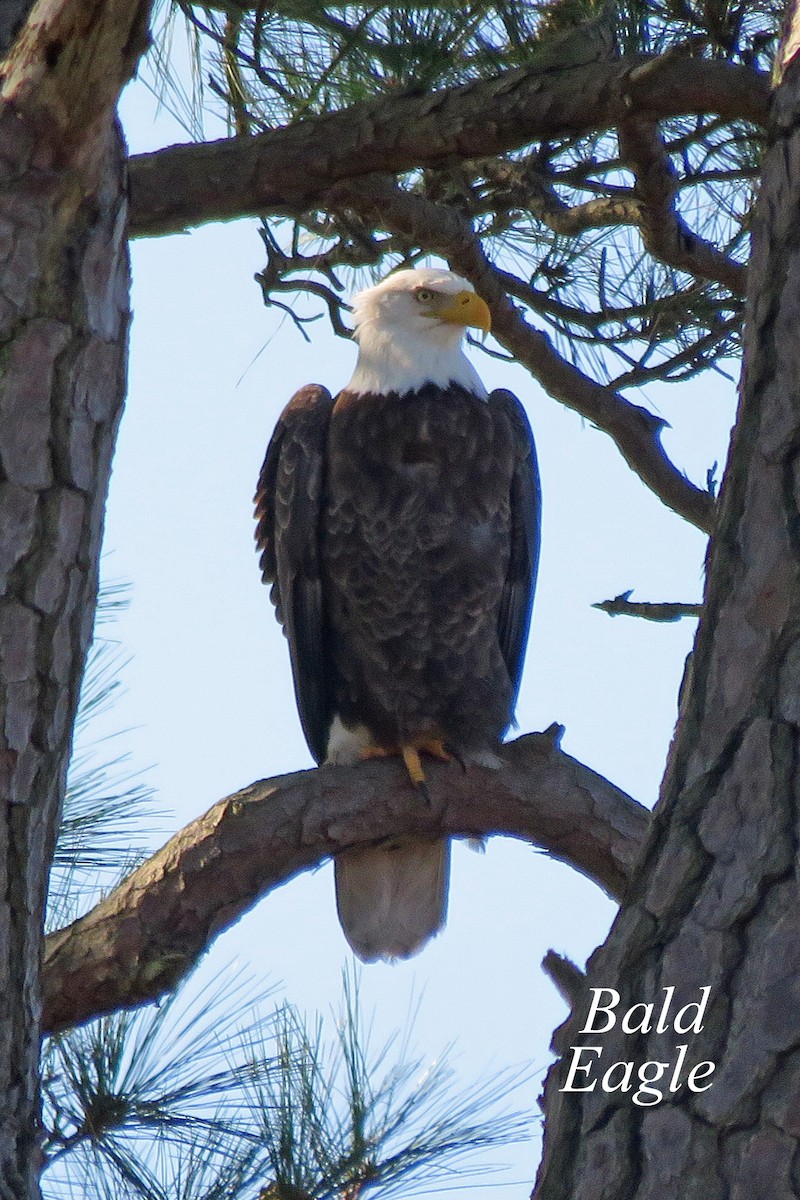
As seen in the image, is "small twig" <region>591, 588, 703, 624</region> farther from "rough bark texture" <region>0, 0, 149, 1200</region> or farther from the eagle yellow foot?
"rough bark texture" <region>0, 0, 149, 1200</region>

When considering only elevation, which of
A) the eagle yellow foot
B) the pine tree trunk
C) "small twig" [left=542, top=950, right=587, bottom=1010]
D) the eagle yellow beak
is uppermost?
the eagle yellow beak

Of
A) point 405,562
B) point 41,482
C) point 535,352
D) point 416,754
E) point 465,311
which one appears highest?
point 465,311

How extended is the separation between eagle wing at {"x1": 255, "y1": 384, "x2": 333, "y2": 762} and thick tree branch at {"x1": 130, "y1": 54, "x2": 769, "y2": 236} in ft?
2.99

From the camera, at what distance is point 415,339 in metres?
3.63

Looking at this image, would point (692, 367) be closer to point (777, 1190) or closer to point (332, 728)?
point (332, 728)

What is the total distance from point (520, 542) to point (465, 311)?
548mm

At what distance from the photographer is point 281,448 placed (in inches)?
140

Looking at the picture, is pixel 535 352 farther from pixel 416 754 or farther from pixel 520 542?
pixel 416 754

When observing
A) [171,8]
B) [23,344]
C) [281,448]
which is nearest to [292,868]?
[23,344]

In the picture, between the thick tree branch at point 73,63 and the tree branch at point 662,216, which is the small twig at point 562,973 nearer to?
the thick tree branch at point 73,63

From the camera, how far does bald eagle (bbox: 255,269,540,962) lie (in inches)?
132

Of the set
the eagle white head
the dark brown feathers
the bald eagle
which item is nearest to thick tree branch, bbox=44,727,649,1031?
the bald eagle

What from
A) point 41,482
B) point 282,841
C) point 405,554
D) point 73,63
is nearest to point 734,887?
point 41,482

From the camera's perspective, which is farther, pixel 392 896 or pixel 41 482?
pixel 392 896
